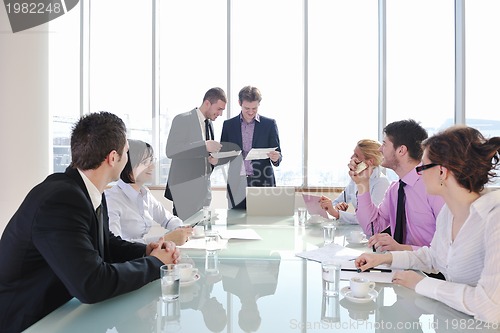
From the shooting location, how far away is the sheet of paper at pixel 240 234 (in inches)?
84.0

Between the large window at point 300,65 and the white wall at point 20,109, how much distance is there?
80cm

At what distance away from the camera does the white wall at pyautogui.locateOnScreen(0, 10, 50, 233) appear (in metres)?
3.92

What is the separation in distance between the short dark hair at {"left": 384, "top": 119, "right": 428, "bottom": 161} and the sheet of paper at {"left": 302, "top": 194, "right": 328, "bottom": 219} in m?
0.69

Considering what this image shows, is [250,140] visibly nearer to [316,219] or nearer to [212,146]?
[212,146]

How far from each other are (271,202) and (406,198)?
3.81 feet

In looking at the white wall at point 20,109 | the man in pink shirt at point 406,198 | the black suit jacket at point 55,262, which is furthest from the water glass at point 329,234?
the white wall at point 20,109

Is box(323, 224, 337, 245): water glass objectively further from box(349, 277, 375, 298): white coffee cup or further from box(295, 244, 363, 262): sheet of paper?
box(349, 277, 375, 298): white coffee cup

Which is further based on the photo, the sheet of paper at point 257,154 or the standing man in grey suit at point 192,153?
the standing man in grey suit at point 192,153

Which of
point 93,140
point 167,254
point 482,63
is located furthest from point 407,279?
point 482,63

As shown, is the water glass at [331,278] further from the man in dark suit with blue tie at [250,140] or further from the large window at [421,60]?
the large window at [421,60]

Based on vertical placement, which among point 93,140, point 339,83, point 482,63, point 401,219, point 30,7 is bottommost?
point 401,219

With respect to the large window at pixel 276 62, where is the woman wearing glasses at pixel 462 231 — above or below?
below

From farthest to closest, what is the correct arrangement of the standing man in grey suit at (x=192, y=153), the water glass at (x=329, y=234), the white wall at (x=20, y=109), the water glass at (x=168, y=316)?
1. the white wall at (x=20, y=109)
2. the standing man in grey suit at (x=192, y=153)
3. the water glass at (x=329, y=234)
4. the water glass at (x=168, y=316)

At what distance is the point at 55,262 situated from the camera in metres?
1.15
